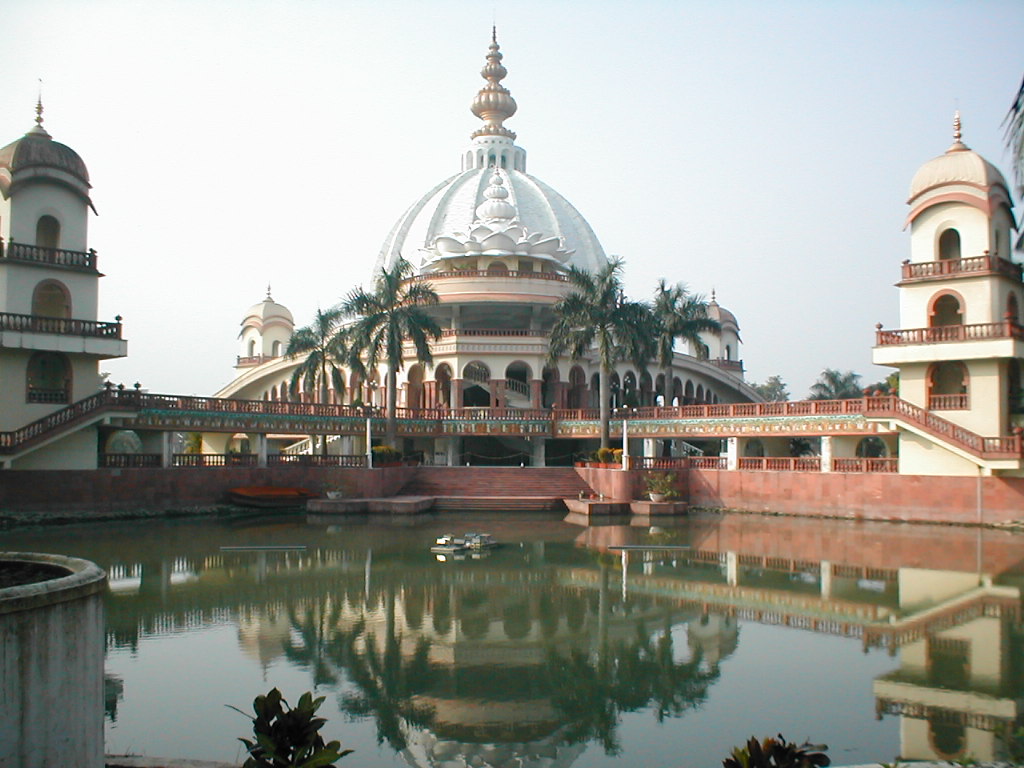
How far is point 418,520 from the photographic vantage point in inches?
1129

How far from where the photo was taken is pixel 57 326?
2830 cm

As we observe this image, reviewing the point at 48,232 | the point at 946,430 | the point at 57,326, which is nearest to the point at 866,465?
the point at 946,430

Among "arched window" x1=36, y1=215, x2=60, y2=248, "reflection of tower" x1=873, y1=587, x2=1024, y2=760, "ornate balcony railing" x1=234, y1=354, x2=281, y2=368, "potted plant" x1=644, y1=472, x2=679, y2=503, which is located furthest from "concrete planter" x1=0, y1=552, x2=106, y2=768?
"ornate balcony railing" x1=234, y1=354, x2=281, y2=368

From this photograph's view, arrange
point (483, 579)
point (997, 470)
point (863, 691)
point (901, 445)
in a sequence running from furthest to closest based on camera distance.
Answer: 1. point (901, 445)
2. point (997, 470)
3. point (483, 579)
4. point (863, 691)

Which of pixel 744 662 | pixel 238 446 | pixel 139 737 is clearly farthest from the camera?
pixel 238 446

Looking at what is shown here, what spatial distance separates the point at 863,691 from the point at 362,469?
2401 centimetres

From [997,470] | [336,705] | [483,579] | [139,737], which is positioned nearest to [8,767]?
[139,737]

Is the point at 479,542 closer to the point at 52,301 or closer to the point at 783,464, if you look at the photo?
the point at 783,464

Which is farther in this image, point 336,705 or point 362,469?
point 362,469

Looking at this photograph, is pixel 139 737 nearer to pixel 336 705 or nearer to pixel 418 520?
pixel 336 705

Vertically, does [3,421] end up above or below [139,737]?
above

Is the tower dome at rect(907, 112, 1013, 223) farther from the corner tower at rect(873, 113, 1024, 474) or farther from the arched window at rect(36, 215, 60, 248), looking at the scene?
the arched window at rect(36, 215, 60, 248)

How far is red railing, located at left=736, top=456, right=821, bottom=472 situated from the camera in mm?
30519

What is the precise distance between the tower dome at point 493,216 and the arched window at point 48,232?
19.0m
